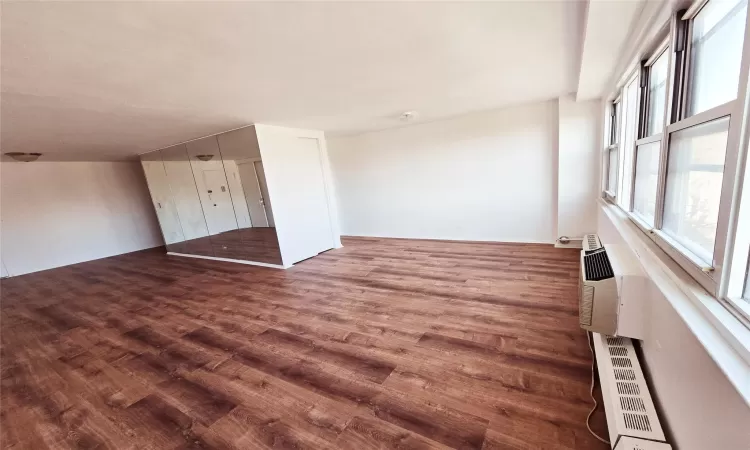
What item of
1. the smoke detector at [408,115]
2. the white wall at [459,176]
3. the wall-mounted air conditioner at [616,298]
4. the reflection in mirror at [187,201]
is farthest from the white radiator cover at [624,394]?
the reflection in mirror at [187,201]

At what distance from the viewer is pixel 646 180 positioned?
7.27 feet

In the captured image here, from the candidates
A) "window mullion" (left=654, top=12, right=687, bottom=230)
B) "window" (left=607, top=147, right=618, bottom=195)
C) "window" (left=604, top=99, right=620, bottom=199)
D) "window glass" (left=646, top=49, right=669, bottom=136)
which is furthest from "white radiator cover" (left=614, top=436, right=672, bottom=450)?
"window" (left=604, top=99, right=620, bottom=199)

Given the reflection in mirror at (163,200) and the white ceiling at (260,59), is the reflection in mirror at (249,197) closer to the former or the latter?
the white ceiling at (260,59)

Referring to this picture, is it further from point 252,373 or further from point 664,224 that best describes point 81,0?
point 664,224

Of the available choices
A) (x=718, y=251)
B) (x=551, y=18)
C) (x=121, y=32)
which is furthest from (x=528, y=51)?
(x=121, y=32)

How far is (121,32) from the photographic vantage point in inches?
61.1

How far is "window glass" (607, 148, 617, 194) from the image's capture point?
Result: 3.34m

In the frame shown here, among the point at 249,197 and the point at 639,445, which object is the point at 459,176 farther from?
the point at 639,445

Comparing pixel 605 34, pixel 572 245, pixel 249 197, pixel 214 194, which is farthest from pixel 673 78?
pixel 214 194

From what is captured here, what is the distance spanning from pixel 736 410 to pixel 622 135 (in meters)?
3.18

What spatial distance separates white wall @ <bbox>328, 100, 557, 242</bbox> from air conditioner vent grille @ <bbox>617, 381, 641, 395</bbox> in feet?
12.0

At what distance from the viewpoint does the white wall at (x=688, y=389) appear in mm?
750

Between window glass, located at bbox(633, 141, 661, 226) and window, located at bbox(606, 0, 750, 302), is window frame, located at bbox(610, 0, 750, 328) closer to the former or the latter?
window, located at bbox(606, 0, 750, 302)

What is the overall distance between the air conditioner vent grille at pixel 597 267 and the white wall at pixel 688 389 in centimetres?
Result: 30
